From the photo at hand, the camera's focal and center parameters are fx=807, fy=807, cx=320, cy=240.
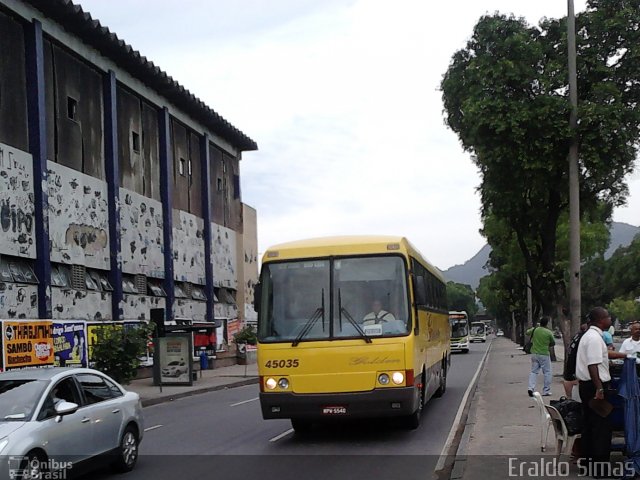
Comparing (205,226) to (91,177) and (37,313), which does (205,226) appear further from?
(37,313)

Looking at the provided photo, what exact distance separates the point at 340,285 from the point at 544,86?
1313cm

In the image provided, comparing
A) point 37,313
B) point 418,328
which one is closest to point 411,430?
point 418,328

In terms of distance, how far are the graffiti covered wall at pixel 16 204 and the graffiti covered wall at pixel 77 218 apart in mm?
1239

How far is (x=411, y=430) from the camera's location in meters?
13.7

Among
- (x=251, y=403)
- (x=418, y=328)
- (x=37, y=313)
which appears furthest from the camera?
(x=37, y=313)

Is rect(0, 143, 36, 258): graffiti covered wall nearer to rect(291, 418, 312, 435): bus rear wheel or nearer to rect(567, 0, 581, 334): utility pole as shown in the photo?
rect(291, 418, 312, 435): bus rear wheel

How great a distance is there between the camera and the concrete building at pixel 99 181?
82.8ft

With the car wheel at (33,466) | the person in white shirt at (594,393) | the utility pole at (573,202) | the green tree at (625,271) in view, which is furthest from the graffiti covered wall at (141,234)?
the green tree at (625,271)

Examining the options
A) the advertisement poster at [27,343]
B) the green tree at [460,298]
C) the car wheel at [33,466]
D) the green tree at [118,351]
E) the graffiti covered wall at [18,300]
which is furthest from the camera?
the green tree at [460,298]

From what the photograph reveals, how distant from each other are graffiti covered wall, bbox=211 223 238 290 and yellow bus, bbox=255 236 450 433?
30.9 metres

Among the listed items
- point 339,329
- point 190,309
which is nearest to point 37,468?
point 339,329

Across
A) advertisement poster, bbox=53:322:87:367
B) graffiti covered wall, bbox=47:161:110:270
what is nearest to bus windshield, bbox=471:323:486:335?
graffiti covered wall, bbox=47:161:110:270

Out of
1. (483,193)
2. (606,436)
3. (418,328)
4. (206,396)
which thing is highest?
(483,193)

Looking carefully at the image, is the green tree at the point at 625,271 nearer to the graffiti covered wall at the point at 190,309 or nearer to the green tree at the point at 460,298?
the green tree at the point at 460,298
